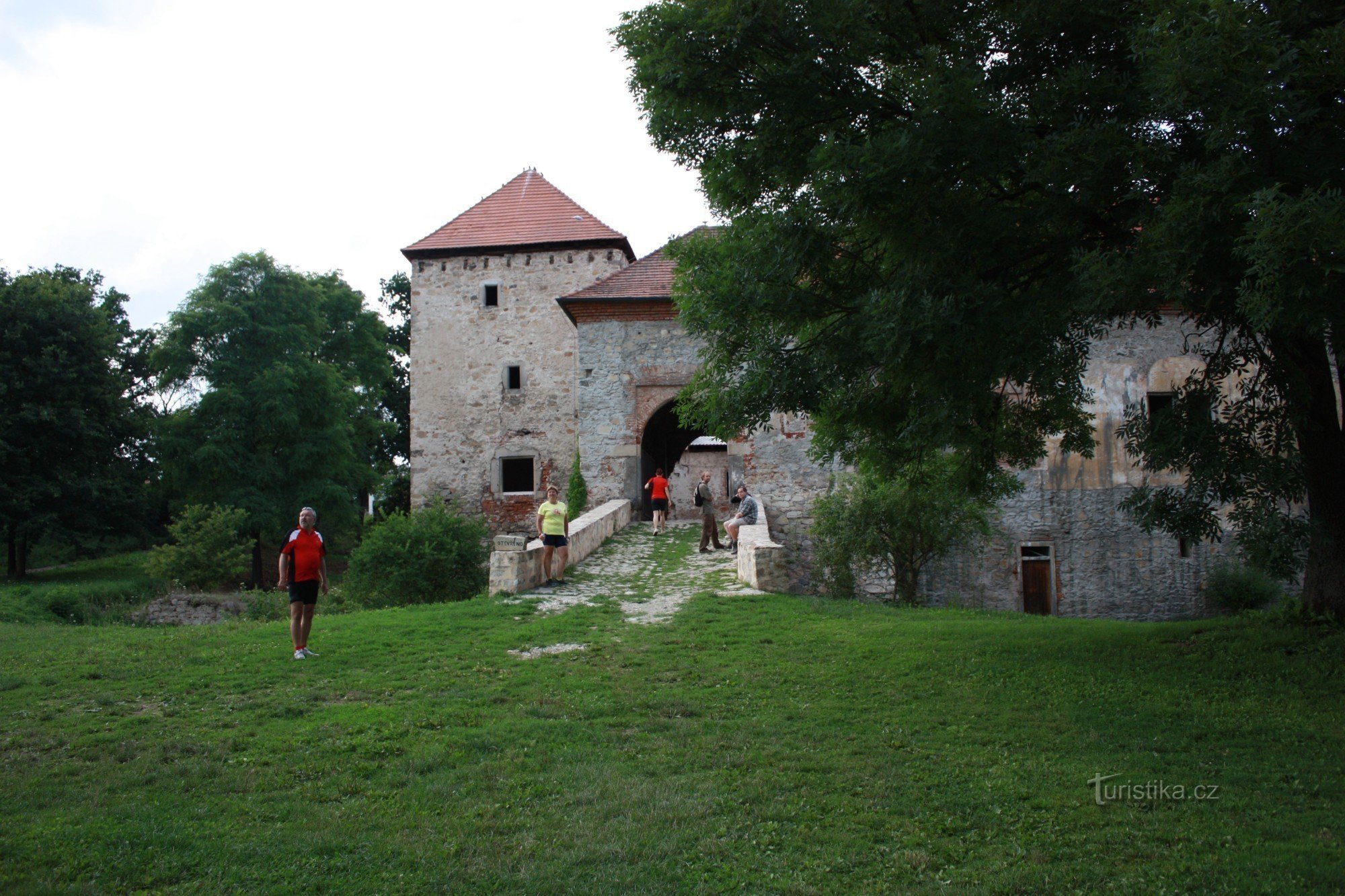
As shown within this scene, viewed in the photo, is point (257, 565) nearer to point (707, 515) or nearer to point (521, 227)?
point (521, 227)

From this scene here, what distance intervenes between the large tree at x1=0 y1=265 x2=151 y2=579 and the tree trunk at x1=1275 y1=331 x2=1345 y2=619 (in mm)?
27529

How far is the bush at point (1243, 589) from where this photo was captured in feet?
56.6

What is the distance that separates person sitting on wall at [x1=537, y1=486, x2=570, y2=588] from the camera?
41.3 feet

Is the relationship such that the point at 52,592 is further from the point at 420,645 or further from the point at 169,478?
the point at 420,645

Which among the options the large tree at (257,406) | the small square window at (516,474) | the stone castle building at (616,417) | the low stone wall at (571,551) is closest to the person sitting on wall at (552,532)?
the low stone wall at (571,551)

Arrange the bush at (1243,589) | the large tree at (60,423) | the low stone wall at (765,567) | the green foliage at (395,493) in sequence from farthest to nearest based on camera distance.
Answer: the green foliage at (395,493) → the large tree at (60,423) → the bush at (1243,589) → the low stone wall at (765,567)

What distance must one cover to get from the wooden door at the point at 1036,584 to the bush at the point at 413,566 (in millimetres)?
11028

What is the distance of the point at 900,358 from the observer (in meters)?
6.56

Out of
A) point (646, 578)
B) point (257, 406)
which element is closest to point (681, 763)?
point (646, 578)

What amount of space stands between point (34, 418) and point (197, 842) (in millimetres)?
25281

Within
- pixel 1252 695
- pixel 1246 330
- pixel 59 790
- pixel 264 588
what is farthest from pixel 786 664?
pixel 264 588

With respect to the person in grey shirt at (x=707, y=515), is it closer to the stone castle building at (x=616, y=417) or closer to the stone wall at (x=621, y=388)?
the stone castle building at (x=616, y=417)

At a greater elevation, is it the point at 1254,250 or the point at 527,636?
the point at 1254,250

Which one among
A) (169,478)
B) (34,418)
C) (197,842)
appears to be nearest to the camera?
(197,842)
